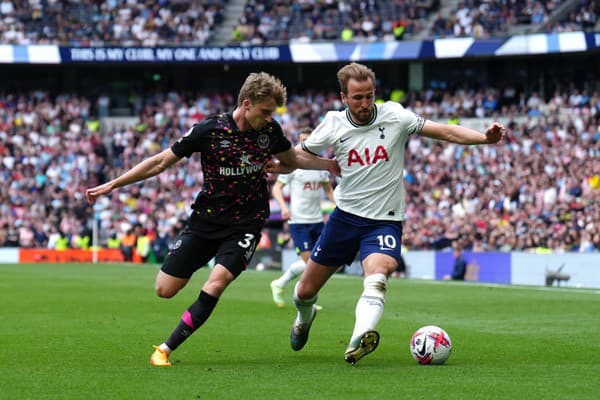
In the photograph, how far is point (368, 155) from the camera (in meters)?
9.24

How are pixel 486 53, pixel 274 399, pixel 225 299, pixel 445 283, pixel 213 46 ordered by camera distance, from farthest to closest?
pixel 213 46 → pixel 486 53 → pixel 445 283 → pixel 225 299 → pixel 274 399

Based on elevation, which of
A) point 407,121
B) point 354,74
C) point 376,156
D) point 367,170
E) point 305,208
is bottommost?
point 305,208

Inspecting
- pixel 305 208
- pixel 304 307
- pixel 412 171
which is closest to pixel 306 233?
pixel 305 208

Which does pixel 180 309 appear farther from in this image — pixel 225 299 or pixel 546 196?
pixel 546 196

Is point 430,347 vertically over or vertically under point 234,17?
under

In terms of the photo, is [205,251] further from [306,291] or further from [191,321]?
[306,291]

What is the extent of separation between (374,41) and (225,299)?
2562 centimetres

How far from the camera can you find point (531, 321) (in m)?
14.0

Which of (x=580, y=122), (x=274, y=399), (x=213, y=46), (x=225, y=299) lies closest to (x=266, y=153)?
(x=274, y=399)

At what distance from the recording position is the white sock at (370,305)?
8633mm

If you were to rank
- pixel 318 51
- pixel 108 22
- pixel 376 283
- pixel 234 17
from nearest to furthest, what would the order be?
pixel 376 283
pixel 318 51
pixel 108 22
pixel 234 17

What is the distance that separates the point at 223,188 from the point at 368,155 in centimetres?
132

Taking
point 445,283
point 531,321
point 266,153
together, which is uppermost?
point 266,153

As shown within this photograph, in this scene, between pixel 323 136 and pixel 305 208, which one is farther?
pixel 305 208
